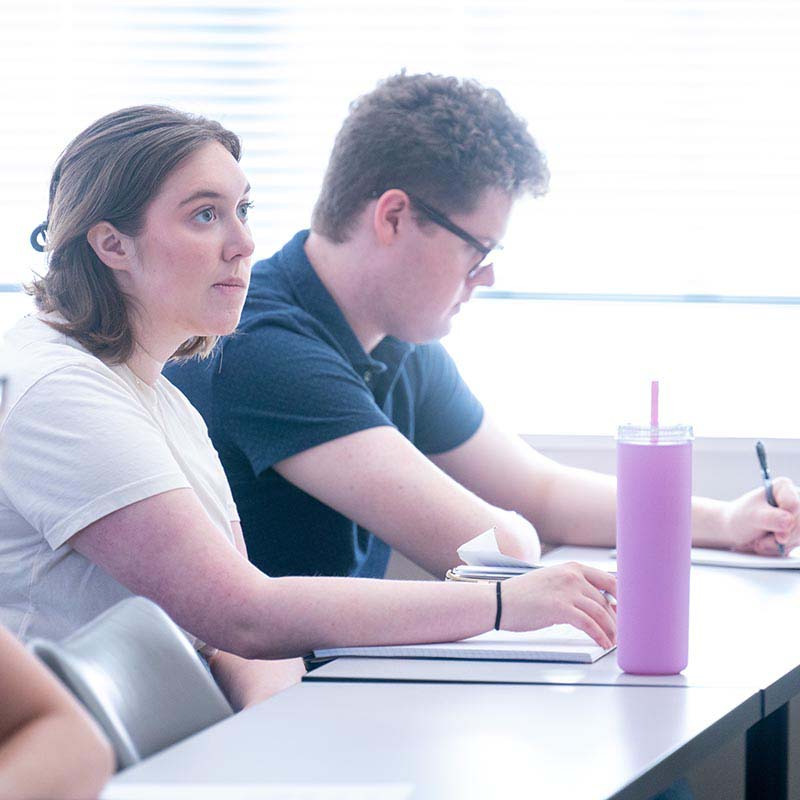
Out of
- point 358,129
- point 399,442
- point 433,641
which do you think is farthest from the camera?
point 358,129

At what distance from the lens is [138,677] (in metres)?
1.07

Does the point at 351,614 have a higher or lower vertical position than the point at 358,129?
lower

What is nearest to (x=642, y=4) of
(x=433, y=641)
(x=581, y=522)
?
(x=581, y=522)

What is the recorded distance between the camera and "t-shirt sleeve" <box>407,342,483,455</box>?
2297 mm

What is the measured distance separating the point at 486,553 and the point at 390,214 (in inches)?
27.3

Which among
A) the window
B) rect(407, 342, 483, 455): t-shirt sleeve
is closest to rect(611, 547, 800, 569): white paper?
rect(407, 342, 483, 455): t-shirt sleeve

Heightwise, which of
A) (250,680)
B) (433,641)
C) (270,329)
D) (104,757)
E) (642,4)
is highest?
(642,4)

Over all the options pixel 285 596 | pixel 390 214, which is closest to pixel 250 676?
pixel 285 596

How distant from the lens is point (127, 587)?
1.43 metres

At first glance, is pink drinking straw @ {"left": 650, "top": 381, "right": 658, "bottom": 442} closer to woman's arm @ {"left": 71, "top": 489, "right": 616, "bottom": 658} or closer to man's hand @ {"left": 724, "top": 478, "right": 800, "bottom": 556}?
woman's arm @ {"left": 71, "top": 489, "right": 616, "bottom": 658}

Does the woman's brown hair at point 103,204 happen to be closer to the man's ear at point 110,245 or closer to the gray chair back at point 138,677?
the man's ear at point 110,245

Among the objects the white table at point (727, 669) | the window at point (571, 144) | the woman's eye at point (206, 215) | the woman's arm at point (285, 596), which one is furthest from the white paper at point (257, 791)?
the window at point (571, 144)

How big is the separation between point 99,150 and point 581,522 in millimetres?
1102

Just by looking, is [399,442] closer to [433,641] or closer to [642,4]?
[433,641]
